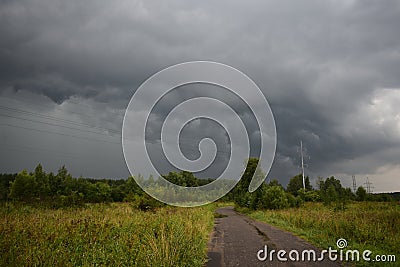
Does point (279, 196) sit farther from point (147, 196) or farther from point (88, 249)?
point (88, 249)

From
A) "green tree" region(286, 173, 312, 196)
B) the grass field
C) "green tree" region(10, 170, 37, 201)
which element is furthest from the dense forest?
"green tree" region(286, 173, 312, 196)

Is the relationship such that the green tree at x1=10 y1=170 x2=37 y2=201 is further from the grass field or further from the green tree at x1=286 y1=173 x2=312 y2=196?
the green tree at x1=286 y1=173 x2=312 y2=196

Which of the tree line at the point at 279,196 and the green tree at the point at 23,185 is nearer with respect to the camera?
the tree line at the point at 279,196

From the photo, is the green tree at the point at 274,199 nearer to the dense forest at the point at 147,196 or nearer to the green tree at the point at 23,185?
the dense forest at the point at 147,196

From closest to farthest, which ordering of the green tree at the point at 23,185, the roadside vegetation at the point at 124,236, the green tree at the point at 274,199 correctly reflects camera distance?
the roadside vegetation at the point at 124,236
the green tree at the point at 274,199
the green tree at the point at 23,185

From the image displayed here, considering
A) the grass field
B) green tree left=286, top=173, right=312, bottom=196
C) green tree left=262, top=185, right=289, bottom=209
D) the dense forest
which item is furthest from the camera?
green tree left=286, top=173, right=312, bottom=196

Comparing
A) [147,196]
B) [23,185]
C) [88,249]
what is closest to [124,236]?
[88,249]

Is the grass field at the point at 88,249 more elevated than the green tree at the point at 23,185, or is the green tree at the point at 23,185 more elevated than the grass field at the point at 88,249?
the green tree at the point at 23,185

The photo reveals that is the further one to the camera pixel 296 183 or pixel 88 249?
pixel 296 183

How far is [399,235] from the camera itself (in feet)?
39.5

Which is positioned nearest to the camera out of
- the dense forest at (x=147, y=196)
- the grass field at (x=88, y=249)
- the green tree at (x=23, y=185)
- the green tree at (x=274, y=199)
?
the grass field at (x=88, y=249)

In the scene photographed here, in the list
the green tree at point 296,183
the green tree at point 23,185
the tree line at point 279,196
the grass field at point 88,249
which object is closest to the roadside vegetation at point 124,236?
the grass field at point 88,249

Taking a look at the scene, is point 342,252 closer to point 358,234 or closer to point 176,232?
point 358,234

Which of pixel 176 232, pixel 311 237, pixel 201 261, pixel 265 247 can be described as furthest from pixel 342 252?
pixel 176 232
